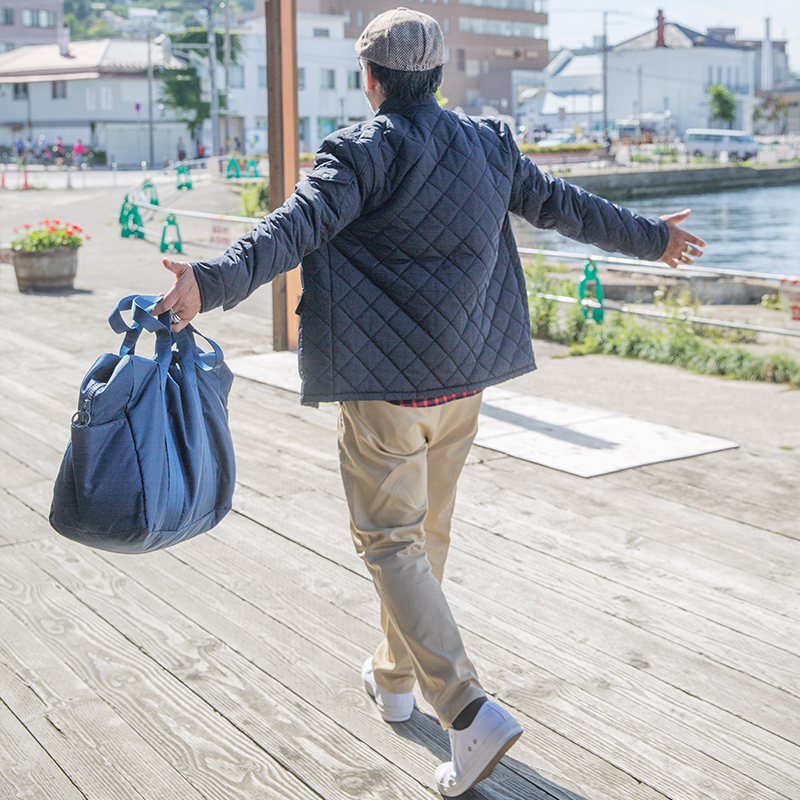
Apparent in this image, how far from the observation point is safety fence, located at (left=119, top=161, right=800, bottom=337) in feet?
27.5

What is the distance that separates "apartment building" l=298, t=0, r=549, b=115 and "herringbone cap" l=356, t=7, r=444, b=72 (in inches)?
3396

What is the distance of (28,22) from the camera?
302 feet

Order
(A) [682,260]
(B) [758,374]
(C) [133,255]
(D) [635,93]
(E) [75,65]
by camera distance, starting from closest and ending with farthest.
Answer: (A) [682,260] < (B) [758,374] < (C) [133,255] < (E) [75,65] < (D) [635,93]

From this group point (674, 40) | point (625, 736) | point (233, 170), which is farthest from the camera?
point (674, 40)

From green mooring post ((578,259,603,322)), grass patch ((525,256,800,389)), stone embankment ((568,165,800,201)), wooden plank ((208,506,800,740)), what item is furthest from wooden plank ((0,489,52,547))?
stone embankment ((568,165,800,201))

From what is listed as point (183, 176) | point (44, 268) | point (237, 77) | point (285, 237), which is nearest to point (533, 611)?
point (285, 237)

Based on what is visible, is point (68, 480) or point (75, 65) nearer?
point (68, 480)

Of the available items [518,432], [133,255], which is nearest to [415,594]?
[518,432]

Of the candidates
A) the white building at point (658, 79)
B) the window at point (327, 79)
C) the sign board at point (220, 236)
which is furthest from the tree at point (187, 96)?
the sign board at point (220, 236)

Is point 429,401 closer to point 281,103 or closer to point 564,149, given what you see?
point 281,103

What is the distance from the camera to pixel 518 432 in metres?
5.79

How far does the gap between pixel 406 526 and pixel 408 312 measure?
1.67 feet

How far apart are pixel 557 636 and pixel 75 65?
64233 mm

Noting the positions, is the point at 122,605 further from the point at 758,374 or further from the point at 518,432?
the point at 758,374
